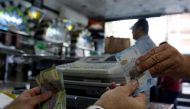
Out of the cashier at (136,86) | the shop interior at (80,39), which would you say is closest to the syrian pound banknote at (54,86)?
the cashier at (136,86)

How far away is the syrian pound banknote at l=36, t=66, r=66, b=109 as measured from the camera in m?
0.68

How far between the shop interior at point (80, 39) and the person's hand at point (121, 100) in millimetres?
133

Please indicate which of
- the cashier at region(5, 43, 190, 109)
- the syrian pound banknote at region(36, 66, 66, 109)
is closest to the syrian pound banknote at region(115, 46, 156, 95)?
the cashier at region(5, 43, 190, 109)

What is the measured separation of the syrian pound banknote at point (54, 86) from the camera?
2.22 ft

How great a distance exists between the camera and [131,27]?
868mm

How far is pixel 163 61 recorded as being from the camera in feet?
2.77

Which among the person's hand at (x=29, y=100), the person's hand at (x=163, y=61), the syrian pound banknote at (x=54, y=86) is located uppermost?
the person's hand at (x=163, y=61)

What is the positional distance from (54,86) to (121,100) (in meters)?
0.20

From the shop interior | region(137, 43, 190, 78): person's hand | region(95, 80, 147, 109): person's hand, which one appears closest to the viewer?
region(95, 80, 147, 109): person's hand

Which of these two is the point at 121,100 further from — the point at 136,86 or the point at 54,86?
the point at 54,86

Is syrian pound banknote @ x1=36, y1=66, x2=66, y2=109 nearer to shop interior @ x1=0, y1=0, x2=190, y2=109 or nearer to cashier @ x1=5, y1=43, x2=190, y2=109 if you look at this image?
cashier @ x1=5, y1=43, x2=190, y2=109

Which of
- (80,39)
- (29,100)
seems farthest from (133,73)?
(80,39)

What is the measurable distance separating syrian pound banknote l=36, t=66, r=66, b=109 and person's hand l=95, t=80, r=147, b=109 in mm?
106

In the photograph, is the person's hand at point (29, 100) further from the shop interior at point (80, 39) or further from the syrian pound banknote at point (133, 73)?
the syrian pound banknote at point (133, 73)
